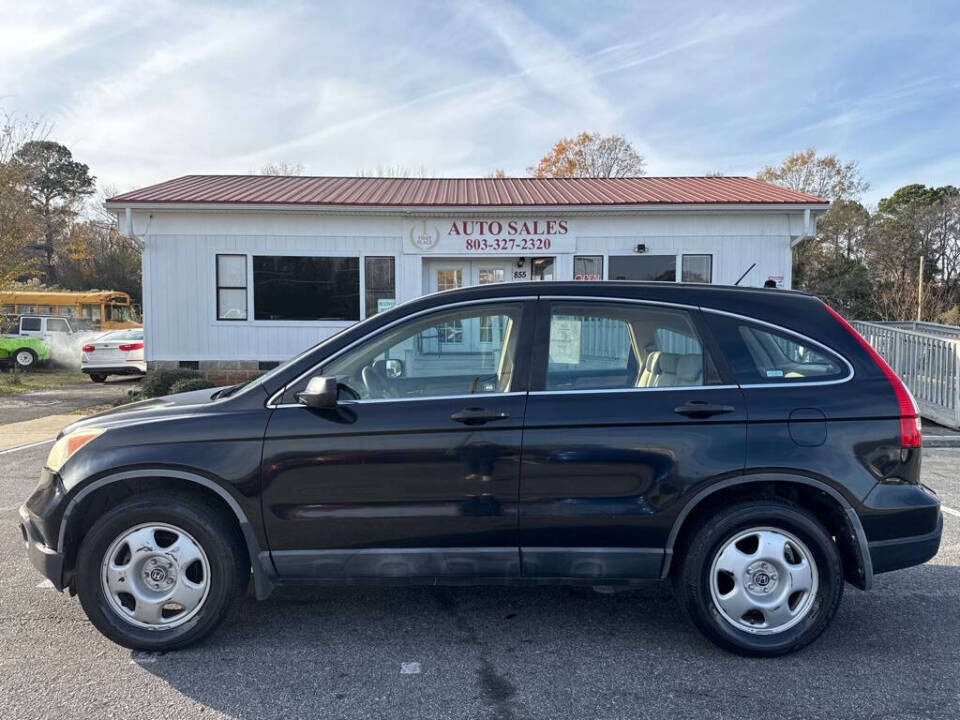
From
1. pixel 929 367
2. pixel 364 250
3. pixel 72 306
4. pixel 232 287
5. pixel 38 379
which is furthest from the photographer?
pixel 72 306

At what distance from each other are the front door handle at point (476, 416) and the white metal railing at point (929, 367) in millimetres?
9269

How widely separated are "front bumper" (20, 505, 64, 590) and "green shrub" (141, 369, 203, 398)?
8.00 metres

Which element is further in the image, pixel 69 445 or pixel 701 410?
pixel 69 445

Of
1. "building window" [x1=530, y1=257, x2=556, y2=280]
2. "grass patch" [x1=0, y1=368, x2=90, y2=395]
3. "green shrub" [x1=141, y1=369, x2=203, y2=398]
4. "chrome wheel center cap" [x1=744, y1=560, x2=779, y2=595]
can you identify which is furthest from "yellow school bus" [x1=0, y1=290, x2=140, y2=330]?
"chrome wheel center cap" [x1=744, y1=560, x2=779, y2=595]

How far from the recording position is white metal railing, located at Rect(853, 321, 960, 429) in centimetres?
973

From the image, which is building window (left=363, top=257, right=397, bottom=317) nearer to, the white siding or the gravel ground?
the white siding

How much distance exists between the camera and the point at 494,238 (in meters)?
12.9

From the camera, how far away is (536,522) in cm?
320

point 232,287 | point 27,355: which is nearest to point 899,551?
point 232,287

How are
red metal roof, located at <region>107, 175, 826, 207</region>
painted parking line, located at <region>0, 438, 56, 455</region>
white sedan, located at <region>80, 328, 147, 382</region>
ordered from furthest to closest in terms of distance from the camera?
1. white sedan, located at <region>80, 328, 147, 382</region>
2. red metal roof, located at <region>107, 175, 826, 207</region>
3. painted parking line, located at <region>0, 438, 56, 455</region>

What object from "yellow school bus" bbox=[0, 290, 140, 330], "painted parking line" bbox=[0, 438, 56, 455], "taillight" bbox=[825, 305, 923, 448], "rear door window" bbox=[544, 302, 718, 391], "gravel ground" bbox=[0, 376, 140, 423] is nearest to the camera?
"taillight" bbox=[825, 305, 923, 448]

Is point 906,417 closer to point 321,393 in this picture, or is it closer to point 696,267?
point 321,393

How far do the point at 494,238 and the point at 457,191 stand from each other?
6.98ft

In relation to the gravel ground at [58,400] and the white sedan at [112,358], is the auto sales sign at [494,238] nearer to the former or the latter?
the gravel ground at [58,400]
